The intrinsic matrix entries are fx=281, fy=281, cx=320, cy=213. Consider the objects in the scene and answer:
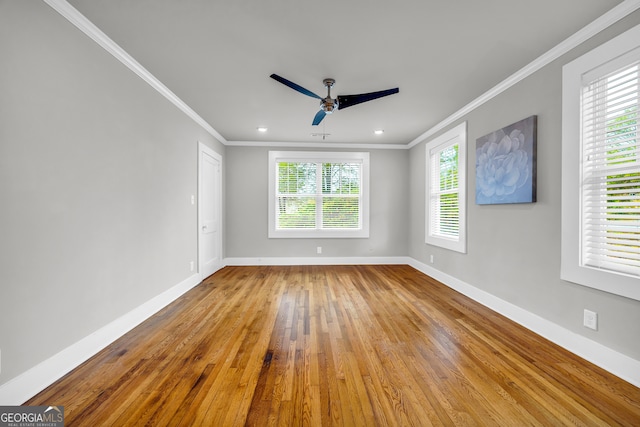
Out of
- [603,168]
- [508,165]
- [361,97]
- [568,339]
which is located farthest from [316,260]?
[603,168]

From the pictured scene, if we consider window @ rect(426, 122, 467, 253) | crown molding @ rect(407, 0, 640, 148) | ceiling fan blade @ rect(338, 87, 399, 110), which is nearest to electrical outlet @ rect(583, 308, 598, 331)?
window @ rect(426, 122, 467, 253)

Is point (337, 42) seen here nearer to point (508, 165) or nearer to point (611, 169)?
point (508, 165)

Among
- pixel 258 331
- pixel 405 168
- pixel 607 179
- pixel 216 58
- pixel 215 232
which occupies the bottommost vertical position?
pixel 258 331

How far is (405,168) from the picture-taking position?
589cm

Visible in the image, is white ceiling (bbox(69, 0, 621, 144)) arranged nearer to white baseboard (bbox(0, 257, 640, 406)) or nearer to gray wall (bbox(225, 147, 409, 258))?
gray wall (bbox(225, 147, 409, 258))

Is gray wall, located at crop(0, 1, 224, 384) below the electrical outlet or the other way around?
the other way around

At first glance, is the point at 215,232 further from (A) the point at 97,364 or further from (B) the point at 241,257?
(A) the point at 97,364

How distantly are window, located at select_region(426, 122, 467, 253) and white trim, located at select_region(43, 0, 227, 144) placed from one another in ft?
12.3

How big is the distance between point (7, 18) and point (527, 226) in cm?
412

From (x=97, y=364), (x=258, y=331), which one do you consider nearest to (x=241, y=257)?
(x=258, y=331)

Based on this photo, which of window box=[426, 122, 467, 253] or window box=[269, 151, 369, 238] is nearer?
window box=[426, 122, 467, 253]

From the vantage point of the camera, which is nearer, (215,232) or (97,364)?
(97,364)

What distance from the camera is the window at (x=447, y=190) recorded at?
12.7 feet

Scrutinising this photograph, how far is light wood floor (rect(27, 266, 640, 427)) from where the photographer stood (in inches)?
60.1
